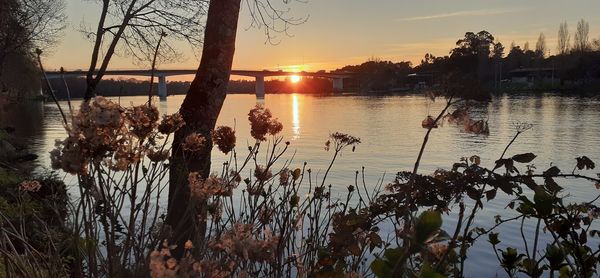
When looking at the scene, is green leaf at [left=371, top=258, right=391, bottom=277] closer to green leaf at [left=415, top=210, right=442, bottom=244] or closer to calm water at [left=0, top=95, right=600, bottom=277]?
green leaf at [left=415, top=210, right=442, bottom=244]

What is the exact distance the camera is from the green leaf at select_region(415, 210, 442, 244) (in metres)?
0.83


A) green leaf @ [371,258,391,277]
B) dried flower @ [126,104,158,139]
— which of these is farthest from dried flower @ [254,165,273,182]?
green leaf @ [371,258,391,277]

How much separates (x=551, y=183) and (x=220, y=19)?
3.45 m

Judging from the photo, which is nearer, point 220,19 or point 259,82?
point 220,19

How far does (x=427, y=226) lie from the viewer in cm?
82

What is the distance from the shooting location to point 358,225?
7.29ft

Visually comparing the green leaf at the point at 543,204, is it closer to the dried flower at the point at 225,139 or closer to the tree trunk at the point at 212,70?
the dried flower at the point at 225,139

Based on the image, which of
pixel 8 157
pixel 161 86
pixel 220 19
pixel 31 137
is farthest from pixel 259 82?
pixel 220 19

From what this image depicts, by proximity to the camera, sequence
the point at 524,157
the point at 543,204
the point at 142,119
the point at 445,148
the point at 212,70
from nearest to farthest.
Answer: the point at 543,204 → the point at 142,119 → the point at 524,157 → the point at 212,70 → the point at 445,148

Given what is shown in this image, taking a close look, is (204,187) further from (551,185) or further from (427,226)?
(427,226)

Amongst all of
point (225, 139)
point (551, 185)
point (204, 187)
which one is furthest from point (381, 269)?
point (225, 139)

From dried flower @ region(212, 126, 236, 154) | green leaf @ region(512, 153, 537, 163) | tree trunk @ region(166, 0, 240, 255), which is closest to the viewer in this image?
green leaf @ region(512, 153, 537, 163)

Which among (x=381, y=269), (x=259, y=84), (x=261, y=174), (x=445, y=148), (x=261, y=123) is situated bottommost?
(x=445, y=148)

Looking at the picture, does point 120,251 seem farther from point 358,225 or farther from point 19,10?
point 19,10
